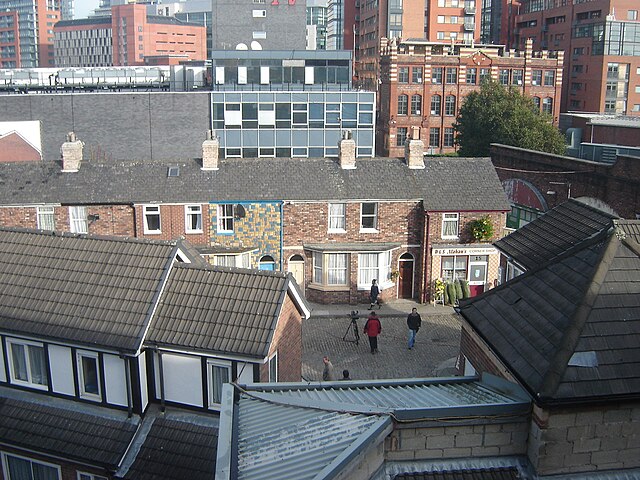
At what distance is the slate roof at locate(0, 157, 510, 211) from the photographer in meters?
29.7

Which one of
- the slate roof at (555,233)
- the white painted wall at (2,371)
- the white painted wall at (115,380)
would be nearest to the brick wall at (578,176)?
the slate roof at (555,233)

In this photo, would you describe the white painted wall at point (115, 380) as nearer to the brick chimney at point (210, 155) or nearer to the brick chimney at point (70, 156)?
the brick chimney at point (210, 155)

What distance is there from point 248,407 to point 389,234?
2077 cm

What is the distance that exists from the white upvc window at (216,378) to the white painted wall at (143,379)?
4.76 ft

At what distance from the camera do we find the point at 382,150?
7956 cm

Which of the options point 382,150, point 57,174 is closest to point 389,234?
point 57,174

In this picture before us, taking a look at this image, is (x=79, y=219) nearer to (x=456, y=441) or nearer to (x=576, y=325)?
(x=456, y=441)

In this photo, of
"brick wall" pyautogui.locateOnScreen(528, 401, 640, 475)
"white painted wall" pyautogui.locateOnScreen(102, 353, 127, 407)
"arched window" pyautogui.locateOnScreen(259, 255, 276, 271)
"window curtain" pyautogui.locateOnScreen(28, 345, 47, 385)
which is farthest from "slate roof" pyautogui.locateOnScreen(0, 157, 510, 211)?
Answer: "brick wall" pyautogui.locateOnScreen(528, 401, 640, 475)

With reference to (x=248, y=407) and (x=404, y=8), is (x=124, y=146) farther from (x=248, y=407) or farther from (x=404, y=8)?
(x=404, y=8)

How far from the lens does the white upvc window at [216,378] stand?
14809 mm

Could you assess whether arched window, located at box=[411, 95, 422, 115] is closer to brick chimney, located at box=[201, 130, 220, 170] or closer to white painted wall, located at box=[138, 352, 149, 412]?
brick chimney, located at box=[201, 130, 220, 170]

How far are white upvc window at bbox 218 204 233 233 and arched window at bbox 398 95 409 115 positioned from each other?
48.9m

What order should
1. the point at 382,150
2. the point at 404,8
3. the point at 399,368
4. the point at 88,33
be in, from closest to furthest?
the point at 399,368
the point at 382,150
the point at 404,8
the point at 88,33

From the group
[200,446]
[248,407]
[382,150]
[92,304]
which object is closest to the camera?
[248,407]
